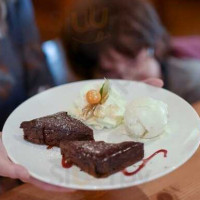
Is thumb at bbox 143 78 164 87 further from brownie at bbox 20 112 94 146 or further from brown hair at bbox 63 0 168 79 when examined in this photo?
brown hair at bbox 63 0 168 79

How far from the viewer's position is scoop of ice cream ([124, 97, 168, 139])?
3.34 feet

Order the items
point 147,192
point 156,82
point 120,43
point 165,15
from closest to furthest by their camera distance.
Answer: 1. point 147,192
2. point 156,82
3. point 120,43
4. point 165,15

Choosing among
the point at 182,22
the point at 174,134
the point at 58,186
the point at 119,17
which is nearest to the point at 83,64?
the point at 119,17

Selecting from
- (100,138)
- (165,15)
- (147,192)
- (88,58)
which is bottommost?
(165,15)

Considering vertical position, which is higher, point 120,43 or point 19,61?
point 19,61

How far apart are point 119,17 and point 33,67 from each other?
571 mm

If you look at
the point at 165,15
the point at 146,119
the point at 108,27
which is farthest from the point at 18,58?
the point at 165,15

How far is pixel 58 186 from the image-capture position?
2.77 ft

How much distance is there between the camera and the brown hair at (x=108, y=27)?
1.97 m

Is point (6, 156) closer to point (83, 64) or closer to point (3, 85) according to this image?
A: point (3, 85)

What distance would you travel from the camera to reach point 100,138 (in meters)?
1.04

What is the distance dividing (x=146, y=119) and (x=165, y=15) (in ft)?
11.3

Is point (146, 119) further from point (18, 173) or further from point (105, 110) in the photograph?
point (18, 173)

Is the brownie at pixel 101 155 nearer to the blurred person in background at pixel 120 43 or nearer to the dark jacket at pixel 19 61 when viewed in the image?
the dark jacket at pixel 19 61
